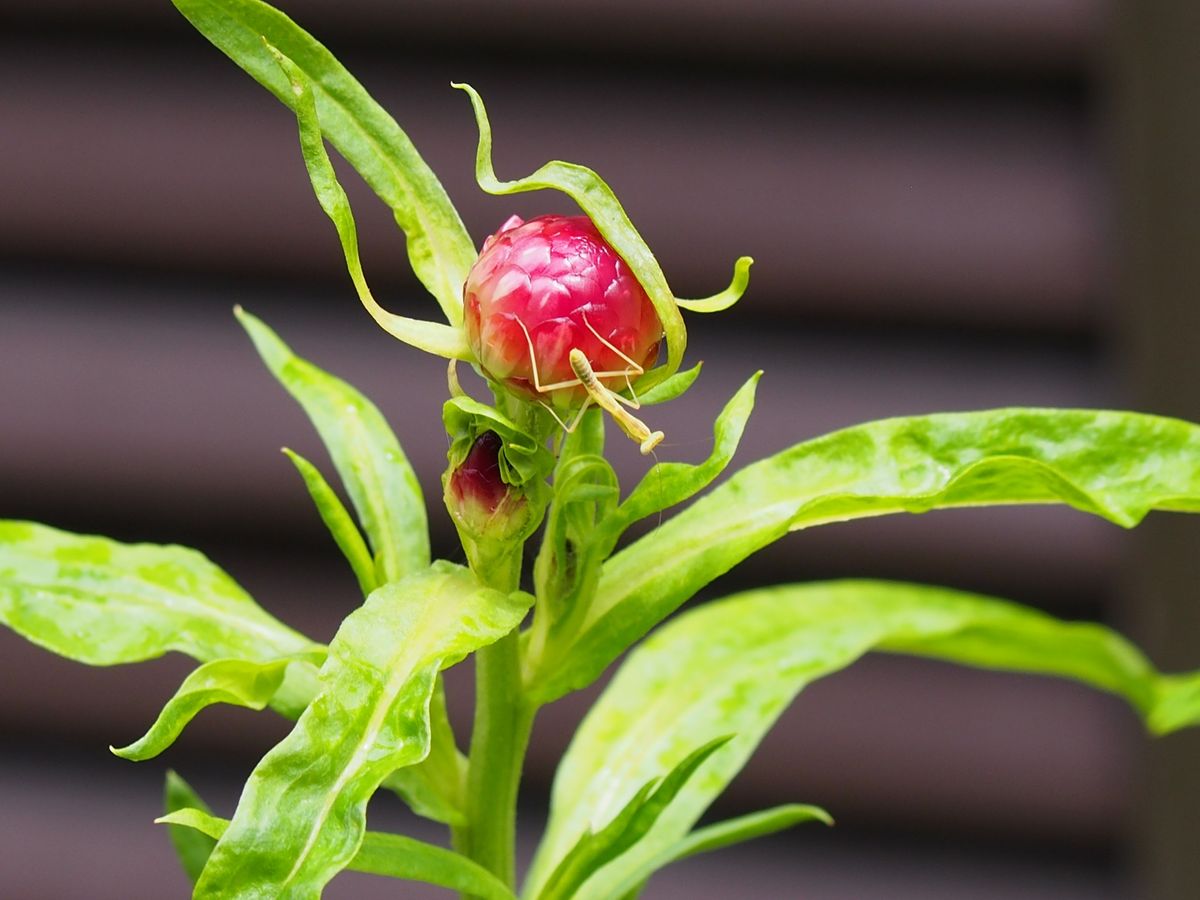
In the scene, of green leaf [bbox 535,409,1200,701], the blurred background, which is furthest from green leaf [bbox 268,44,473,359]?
the blurred background

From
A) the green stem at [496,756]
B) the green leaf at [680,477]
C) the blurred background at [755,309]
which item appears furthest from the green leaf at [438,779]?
the blurred background at [755,309]

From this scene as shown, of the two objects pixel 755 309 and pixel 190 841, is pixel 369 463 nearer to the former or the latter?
pixel 190 841

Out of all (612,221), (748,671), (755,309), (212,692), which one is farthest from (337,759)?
(755,309)

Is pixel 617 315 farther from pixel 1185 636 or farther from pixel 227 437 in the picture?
pixel 1185 636

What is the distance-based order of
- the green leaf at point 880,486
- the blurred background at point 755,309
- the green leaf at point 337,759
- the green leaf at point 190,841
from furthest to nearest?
the blurred background at point 755,309 → the green leaf at point 190,841 → the green leaf at point 880,486 → the green leaf at point 337,759

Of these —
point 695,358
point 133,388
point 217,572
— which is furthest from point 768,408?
point 217,572

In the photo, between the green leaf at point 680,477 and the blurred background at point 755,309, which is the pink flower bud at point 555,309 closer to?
the green leaf at point 680,477
